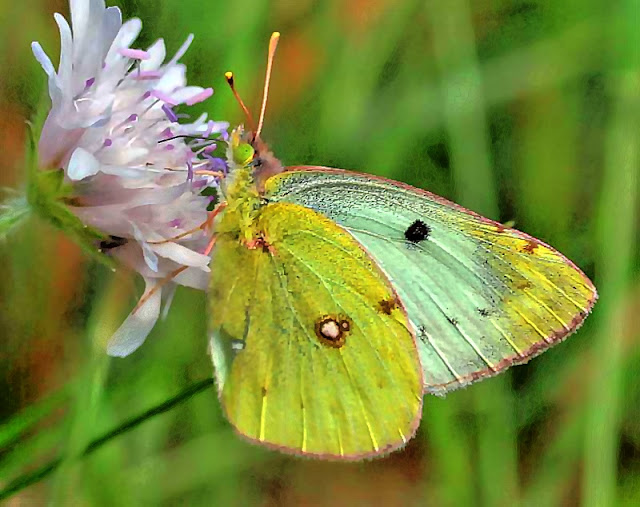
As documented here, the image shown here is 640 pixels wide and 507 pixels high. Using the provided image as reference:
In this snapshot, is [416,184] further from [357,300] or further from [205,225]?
[205,225]

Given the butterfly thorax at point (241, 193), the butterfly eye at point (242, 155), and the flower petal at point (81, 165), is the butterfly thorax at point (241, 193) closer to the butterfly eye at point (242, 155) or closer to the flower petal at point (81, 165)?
the butterfly eye at point (242, 155)

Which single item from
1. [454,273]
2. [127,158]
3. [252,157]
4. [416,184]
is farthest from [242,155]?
[416,184]

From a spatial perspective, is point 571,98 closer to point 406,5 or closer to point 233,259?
point 406,5

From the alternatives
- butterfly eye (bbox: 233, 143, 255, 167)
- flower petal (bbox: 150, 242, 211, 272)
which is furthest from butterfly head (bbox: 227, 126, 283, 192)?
flower petal (bbox: 150, 242, 211, 272)

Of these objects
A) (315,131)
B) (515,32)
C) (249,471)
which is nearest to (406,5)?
(515,32)

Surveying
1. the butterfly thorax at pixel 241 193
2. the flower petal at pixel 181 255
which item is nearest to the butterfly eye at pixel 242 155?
the butterfly thorax at pixel 241 193
